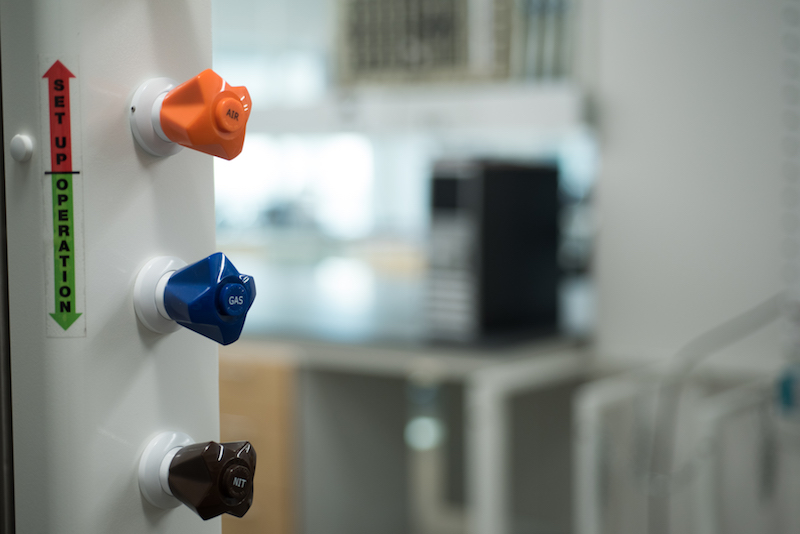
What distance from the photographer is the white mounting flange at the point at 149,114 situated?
1.18 ft

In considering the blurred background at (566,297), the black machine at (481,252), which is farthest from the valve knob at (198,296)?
the black machine at (481,252)

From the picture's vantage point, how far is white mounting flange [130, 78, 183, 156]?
0.36 metres

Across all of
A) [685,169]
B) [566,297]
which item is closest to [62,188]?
[685,169]

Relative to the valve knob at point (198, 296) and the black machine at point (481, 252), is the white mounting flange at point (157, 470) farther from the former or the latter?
the black machine at point (481, 252)

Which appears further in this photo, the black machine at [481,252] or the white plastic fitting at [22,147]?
the black machine at [481,252]

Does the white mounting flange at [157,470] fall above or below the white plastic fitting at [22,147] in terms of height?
below

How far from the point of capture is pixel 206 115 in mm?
339

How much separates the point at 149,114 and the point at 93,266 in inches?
3.0

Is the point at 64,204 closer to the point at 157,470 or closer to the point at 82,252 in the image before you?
the point at 82,252

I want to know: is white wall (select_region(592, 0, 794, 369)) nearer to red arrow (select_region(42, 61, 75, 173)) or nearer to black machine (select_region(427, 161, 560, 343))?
black machine (select_region(427, 161, 560, 343))

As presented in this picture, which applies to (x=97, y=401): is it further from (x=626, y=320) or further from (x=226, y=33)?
(x=226, y=33)

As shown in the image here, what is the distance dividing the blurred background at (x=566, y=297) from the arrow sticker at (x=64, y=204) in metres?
1.19

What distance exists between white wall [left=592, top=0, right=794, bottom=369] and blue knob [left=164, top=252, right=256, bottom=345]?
1579mm

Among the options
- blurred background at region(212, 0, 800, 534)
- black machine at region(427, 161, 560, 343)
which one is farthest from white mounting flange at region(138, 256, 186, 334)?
black machine at region(427, 161, 560, 343)
